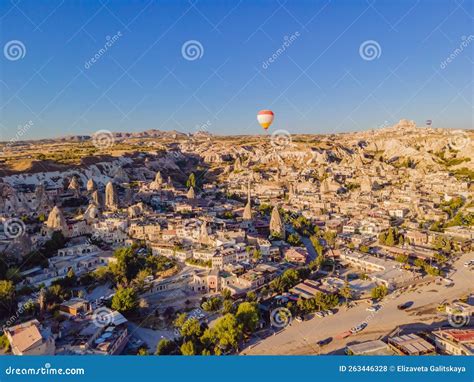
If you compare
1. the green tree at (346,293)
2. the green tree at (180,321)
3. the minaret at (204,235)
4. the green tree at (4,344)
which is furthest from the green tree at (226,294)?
the green tree at (4,344)

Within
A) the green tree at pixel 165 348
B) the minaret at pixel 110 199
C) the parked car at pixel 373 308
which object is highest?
the minaret at pixel 110 199

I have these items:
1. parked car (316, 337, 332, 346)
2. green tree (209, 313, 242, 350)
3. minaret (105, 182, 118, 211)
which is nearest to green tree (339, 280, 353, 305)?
parked car (316, 337, 332, 346)

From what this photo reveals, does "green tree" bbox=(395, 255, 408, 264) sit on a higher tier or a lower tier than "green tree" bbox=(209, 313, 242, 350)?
higher

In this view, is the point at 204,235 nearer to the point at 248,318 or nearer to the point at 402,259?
the point at 248,318

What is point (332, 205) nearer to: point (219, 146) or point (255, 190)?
point (255, 190)

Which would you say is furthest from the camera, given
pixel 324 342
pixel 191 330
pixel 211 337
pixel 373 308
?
pixel 373 308

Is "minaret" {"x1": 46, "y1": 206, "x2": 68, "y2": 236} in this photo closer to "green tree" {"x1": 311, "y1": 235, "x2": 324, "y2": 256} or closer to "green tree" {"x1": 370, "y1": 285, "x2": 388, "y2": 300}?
"green tree" {"x1": 311, "y1": 235, "x2": 324, "y2": 256}

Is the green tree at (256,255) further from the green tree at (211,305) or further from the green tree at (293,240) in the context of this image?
the green tree at (211,305)

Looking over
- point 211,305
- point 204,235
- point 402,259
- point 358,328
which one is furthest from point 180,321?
point 402,259
